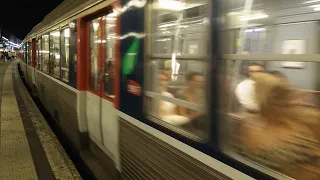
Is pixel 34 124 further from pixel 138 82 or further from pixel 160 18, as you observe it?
pixel 160 18

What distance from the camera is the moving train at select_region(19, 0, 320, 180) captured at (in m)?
1.67

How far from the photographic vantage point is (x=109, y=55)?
179 inches

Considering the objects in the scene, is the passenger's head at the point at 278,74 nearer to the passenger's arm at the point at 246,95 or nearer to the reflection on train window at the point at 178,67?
the passenger's arm at the point at 246,95

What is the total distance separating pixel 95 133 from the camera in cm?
508

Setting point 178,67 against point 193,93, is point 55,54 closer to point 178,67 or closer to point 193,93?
point 178,67

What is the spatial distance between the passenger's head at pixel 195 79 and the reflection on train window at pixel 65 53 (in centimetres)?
441

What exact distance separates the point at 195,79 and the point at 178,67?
22cm

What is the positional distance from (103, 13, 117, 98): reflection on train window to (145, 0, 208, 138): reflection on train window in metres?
1.50

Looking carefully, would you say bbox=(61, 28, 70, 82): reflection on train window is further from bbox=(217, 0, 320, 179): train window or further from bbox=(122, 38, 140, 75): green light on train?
bbox=(217, 0, 320, 179): train window

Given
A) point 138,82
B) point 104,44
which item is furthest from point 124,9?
point 104,44

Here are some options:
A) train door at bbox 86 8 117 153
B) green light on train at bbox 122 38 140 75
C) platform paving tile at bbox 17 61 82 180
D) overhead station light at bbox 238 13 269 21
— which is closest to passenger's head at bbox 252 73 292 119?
overhead station light at bbox 238 13 269 21

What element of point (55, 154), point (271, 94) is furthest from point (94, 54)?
point (271, 94)

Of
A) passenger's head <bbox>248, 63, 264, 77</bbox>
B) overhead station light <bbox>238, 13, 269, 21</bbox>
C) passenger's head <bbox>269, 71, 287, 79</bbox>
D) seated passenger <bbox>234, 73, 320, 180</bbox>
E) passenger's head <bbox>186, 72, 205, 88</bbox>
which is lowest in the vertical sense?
seated passenger <bbox>234, 73, 320, 180</bbox>

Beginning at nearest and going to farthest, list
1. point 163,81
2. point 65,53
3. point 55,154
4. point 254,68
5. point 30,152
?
1. point 254,68
2. point 163,81
3. point 55,154
4. point 30,152
5. point 65,53
